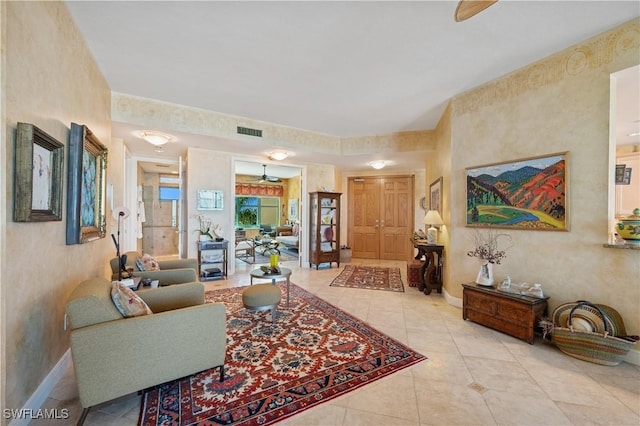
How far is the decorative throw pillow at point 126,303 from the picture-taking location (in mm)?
1740

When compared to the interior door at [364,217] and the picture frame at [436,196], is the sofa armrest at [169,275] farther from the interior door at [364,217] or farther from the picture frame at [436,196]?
the interior door at [364,217]

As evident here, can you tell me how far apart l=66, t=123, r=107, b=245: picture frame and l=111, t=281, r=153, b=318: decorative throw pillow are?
82 cm

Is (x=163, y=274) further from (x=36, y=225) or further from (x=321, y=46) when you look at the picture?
(x=321, y=46)

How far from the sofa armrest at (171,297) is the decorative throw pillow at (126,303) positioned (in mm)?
517

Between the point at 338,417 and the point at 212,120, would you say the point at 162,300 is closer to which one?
the point at 338,417

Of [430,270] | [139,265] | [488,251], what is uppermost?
[488,251]

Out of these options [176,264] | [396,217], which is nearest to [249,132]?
[176,264]

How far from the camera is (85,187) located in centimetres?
239

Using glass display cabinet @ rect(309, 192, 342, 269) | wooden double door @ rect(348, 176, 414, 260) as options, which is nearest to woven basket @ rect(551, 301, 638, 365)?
glass display cabinet @ rect(309, 192, 342, 269)

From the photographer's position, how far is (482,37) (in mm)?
2443

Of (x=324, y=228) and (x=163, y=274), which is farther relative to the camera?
(x=324, y=228)

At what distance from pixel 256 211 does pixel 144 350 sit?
31.8 ft

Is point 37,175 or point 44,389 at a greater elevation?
point 37,175

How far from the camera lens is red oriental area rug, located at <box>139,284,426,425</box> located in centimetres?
173
